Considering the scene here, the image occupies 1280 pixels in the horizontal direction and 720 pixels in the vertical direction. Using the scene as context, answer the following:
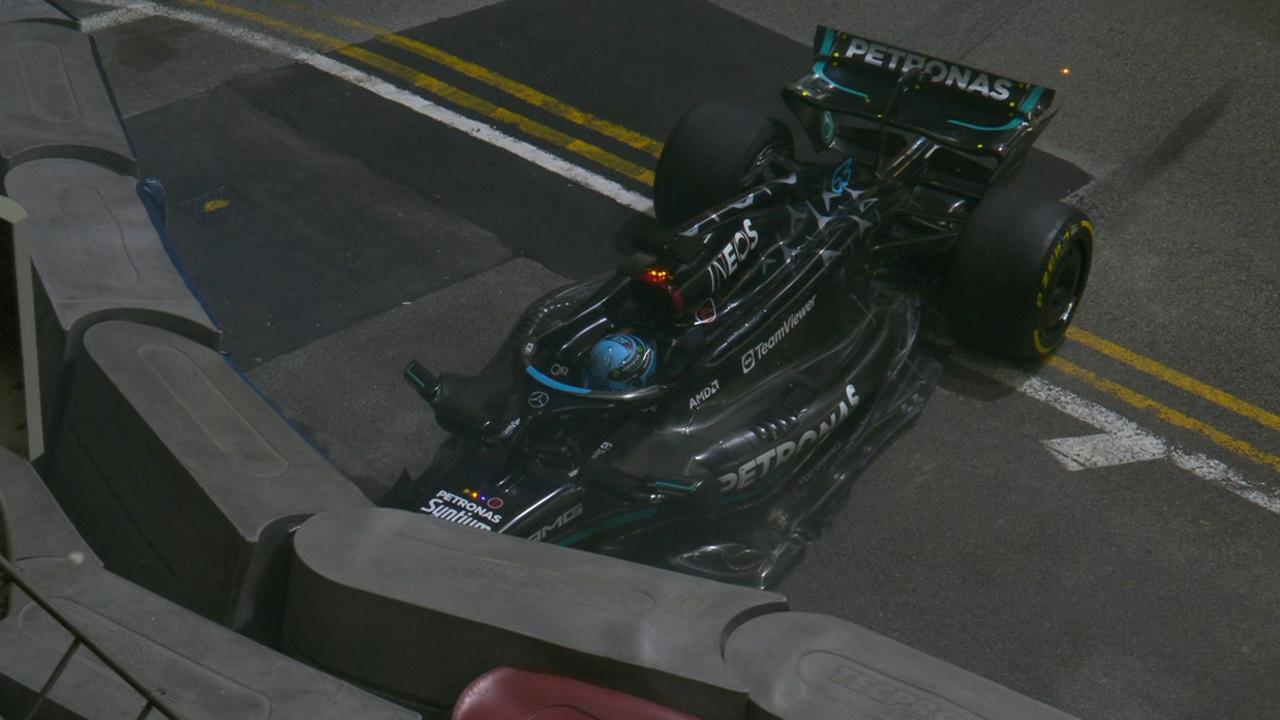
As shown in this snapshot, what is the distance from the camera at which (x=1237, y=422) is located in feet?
22.6

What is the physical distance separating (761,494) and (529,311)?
136cm

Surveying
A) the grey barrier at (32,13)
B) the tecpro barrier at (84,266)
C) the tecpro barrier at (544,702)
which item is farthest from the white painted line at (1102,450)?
the grey barrier at (32,13)

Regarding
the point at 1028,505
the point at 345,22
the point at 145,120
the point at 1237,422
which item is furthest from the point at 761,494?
the point at 345,22

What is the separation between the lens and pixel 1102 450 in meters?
6.64

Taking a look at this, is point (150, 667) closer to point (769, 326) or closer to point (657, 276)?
point (657, 276)

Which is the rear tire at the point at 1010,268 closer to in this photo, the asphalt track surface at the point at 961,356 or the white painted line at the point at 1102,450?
the asphalt track surface at the point at 961,356

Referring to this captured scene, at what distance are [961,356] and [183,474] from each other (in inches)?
168

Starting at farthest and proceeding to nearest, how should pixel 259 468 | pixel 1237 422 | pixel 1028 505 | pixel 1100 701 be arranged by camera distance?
1. pixel 1237 422
2. pixel 1028 505
3. pixel 1100 701
4. pixel 259 468

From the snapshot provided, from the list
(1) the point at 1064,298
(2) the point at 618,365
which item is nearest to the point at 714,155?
(1) the point at 1064,298

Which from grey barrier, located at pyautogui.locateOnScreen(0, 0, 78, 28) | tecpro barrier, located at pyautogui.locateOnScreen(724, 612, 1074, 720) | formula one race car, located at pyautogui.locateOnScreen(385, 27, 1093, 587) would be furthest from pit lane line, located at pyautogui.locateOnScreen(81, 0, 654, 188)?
tecpro barrier, located at pyautogui.locateOnScreen(724, 612, 1074, 720)

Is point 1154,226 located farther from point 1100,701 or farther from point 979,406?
point 1100,701

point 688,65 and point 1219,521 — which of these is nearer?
point 1219,521

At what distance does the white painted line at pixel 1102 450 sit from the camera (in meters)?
6.56

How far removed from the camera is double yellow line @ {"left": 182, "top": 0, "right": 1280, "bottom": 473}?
691 centimetres
